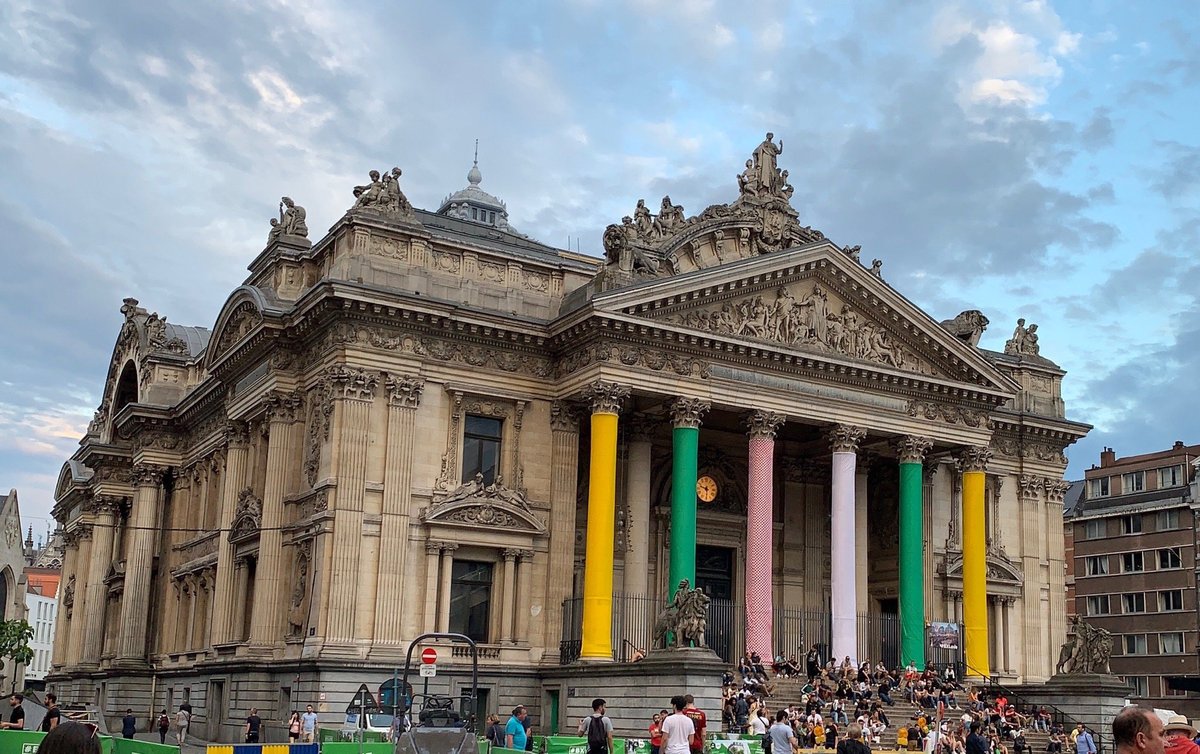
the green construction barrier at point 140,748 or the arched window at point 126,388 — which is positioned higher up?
the arched window at point 126,388

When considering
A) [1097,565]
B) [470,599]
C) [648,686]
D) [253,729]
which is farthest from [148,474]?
[1097,565]

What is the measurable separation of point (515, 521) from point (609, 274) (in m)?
7.40

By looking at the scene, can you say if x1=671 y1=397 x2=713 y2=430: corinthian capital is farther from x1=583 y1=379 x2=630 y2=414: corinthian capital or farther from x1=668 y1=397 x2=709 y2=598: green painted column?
x1=583 y1=379 x2=630 y2=414: corinthian capital

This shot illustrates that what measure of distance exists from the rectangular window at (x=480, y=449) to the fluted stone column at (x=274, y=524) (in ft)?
17.1

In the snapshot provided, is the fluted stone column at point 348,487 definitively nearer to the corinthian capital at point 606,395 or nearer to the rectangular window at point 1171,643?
the corinthian capital at point 606,395

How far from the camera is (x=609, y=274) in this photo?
38250 millimetres

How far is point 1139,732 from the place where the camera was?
6922 mm

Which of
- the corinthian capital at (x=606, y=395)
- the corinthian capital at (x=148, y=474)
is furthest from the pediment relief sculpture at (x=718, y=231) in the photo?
the corinthian capital at (x=148, y=474)

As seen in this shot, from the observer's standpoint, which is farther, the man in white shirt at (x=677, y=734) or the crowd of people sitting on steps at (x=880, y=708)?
the crowd of people sitting on steps at (x=880, y=708)

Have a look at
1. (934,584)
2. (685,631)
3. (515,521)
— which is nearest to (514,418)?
(515,521)

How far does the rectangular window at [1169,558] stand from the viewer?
74688 millimetres

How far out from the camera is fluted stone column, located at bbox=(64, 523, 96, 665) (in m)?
60.8

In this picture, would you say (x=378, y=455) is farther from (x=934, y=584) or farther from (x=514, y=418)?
(x=934, y=584)

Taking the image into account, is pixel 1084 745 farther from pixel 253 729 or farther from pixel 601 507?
pixel 253 729
